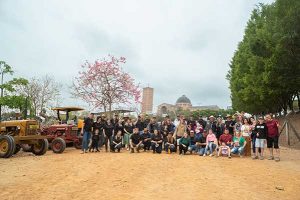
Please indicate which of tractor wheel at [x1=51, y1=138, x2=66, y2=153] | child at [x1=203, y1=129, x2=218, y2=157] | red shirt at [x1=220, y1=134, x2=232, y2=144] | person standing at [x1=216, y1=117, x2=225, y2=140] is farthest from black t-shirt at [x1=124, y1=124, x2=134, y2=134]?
red shirt at [x1=220, y1=134, x2=232, y2=144]

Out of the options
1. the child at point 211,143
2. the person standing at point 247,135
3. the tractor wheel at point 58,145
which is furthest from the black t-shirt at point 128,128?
the person standing at point 247,135

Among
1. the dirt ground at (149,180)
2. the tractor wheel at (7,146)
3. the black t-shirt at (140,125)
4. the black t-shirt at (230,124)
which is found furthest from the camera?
the black t-shirt at (140,125)

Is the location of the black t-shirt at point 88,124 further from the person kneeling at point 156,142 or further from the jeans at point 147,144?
the person kneeling at point 156,142

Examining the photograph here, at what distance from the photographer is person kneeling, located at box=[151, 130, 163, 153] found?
48.5 feet

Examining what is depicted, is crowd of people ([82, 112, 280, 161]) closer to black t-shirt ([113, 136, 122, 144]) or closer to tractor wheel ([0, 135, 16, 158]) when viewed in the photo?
black t-shirt ([113, 136, 122, 144])

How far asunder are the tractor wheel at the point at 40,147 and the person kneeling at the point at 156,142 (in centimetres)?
504

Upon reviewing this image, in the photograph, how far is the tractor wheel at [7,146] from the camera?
42.6ft

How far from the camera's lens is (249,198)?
6.52 meters

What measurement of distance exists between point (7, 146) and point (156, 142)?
6.58 meters

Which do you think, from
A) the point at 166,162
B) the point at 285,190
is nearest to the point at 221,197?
the point at 285,190

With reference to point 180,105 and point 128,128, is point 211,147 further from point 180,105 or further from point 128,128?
point 180,105

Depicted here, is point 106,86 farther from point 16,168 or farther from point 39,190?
point 39,190

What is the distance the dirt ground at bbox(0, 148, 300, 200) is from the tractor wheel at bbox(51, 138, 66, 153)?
3.94 metres

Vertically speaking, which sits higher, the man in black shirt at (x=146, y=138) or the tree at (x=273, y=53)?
the tree at (x=273, y=53)
